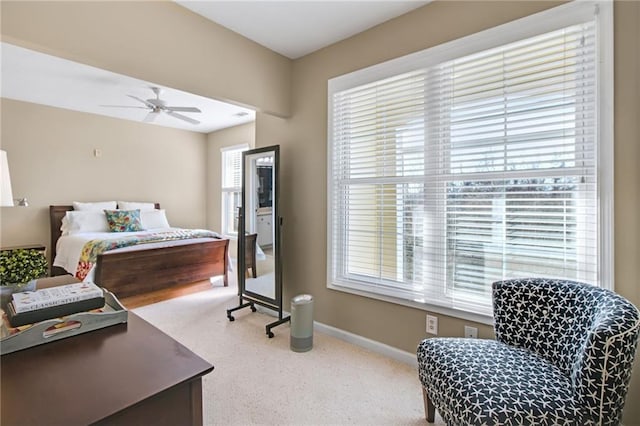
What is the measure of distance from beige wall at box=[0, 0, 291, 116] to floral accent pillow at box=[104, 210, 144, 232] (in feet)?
10.8

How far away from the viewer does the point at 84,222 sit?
4539mm

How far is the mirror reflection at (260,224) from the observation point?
303 centimetres

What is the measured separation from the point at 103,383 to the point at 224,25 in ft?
8.35

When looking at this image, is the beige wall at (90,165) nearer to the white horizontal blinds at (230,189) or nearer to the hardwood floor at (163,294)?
the white horizontal blinds at (230,189)

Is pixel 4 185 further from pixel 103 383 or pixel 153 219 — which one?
pixel 153 219

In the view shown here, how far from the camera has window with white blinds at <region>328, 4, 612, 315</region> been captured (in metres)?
1.70

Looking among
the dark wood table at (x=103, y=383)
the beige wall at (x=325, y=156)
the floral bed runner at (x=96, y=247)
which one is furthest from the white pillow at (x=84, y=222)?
the dark wood table at (x=103, y=383)

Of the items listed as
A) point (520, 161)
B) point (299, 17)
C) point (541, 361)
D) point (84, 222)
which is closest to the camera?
A: point (541, 361)

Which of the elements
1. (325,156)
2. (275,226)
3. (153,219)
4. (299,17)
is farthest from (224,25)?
(153,219)

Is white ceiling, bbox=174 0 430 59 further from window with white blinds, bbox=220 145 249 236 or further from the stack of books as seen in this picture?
window with white blinds, bbox=220 145 249 236

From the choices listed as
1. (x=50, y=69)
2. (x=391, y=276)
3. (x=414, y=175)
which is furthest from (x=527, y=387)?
(x=50, y=69)

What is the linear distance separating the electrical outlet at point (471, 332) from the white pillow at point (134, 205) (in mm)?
5179

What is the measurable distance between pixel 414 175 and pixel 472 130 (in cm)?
48

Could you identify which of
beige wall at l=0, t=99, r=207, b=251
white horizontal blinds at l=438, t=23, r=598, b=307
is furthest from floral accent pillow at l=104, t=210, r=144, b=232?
white horizontal blinds at l=438, t=23, r=598, b=307
